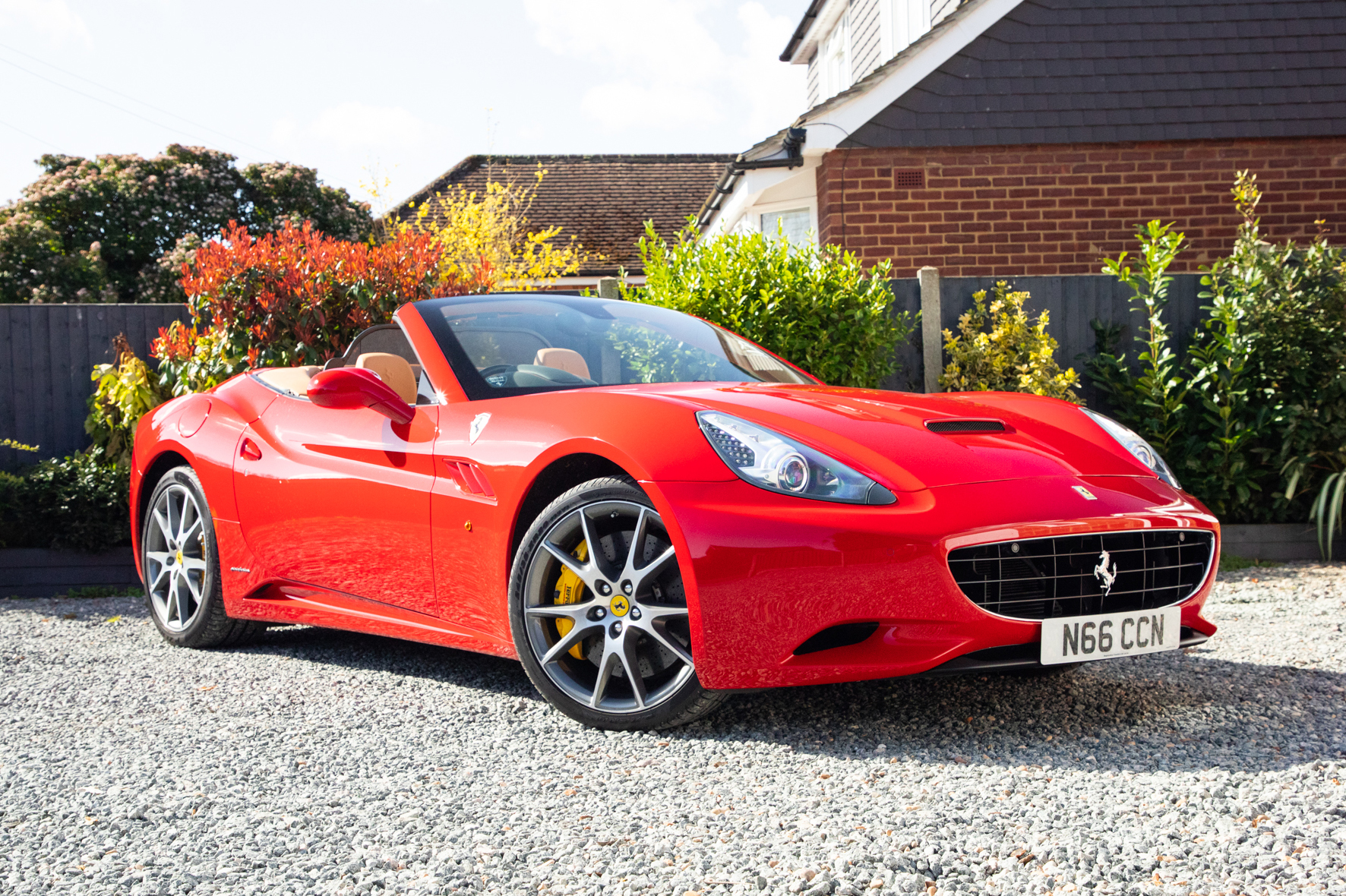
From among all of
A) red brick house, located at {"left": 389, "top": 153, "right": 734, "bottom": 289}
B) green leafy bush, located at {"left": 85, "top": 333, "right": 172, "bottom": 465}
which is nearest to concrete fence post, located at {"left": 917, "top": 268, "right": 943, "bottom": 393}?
green leafy bush, located at {"left": 85, "top": 333, "right": 172, "bottom": 465}

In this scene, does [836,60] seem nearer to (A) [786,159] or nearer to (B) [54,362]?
(A) [786,159]

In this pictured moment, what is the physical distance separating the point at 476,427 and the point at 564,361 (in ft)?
1.94

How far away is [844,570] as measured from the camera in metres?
2.85

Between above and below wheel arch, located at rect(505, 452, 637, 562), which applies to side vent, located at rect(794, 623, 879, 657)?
below

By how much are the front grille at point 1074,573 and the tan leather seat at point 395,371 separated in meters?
2.05

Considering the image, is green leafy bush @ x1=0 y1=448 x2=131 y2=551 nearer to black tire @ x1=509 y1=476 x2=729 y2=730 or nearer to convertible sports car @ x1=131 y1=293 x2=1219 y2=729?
convertible sports car @ x1=131 y1=293 x2=1219 y2=729

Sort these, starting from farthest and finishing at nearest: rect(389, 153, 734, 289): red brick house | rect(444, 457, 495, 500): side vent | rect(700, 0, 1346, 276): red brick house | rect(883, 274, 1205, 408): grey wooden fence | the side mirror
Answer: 1. rect(389, 153, 734, 289): red brick house
2. rect(700, 0, 1346, 276): red brick house
3. rect(883, 274, 1205, 408): grey wooden fence
4. the side mirror
5. rect(444, 457, 495, 500): side vent

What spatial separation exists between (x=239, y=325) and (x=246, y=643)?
266 cm

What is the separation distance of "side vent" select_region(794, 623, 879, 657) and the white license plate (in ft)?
1.45

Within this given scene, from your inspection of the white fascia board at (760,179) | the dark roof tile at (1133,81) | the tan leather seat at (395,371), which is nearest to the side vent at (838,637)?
the tan leather seat at (395,371)

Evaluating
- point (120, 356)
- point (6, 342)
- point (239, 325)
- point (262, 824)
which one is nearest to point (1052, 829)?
point (262, 824)

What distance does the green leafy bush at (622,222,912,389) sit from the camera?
273 inches

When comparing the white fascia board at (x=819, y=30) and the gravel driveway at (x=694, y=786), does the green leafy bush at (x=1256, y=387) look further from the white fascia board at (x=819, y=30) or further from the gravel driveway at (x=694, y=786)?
the white fascia board at (x=819, y=30)

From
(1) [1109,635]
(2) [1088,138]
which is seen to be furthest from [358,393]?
(2) [1088,138]
